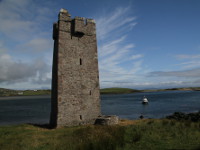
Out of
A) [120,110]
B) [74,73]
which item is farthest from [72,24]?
[120,110]

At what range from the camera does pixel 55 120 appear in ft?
54.0

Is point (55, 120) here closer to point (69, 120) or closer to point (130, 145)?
point (69, 120)

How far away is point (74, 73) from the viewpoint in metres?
17.1

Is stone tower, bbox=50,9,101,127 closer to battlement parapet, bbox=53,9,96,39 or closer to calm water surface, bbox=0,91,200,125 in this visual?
battlement parapet, bbox=53,9,96,39

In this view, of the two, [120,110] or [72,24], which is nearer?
[72,24]

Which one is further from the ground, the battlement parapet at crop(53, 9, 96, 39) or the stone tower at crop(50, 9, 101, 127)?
the battlement parapet at crop(53, 9, 96, 39)

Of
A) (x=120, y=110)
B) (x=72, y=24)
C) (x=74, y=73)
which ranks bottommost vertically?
(x=120, y=110)

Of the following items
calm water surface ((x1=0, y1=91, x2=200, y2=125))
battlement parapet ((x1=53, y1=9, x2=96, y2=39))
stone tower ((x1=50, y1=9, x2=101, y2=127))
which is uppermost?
battlement parapet ((x1=53, y1=9, x2=96, y2=39))

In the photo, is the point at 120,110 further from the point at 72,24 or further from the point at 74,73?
the point at 72,24

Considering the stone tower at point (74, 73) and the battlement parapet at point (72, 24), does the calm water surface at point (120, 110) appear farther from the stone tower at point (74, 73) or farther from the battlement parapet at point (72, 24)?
the battlement parapet at point (72, 24)

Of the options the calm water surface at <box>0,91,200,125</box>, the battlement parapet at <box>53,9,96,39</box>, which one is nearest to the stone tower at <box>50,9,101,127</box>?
the battlement parapet at <box>53,9,96,39</box>

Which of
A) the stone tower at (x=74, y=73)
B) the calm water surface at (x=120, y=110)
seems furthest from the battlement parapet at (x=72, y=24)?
the calm water surface at (x=120, y=110)

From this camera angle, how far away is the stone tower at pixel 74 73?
16.4m

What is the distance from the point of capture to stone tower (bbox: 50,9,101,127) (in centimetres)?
1638
